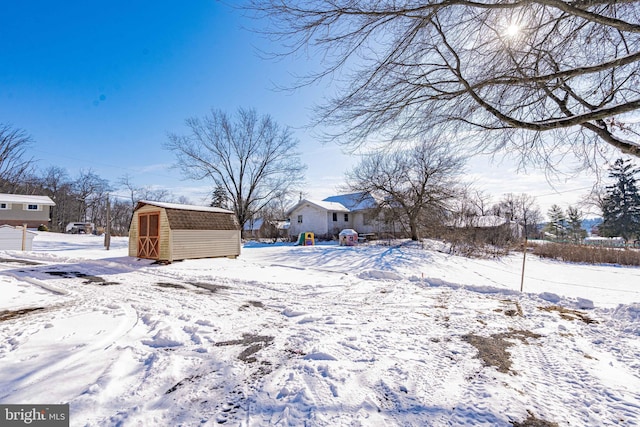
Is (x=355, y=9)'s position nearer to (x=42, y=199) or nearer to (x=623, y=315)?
(x=623, y=315)

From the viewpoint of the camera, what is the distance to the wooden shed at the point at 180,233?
37.6 ft

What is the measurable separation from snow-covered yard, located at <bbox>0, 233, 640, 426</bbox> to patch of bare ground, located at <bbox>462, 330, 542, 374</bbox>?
26 mm

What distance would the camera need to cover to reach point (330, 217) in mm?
28359

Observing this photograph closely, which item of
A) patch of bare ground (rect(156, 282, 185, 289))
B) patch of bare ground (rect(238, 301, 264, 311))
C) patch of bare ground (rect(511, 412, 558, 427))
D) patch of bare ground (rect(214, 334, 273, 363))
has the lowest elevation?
patch of bare ground (rect(156, 282, 185, 289))

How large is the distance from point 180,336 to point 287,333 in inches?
56.3

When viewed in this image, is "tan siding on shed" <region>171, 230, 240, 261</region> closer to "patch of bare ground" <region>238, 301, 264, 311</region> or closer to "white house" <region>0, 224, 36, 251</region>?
"patch of bare ground" <region>238, 301, 264, 311</region>

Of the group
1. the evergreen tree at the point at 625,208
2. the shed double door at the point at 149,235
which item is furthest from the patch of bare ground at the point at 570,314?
the evergreen tree at the point at 625,208

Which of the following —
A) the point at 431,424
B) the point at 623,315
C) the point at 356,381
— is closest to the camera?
the point at 431,424

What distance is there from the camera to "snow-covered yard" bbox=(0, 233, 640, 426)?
2244 millimetres

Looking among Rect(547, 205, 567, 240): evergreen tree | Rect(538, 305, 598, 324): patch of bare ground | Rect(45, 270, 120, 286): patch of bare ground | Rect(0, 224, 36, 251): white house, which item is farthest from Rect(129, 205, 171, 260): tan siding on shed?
Rect(547, 205, 567, 240): evergreen tree

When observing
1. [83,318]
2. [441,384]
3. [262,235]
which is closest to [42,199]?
[262,235]

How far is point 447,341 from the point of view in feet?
12.3

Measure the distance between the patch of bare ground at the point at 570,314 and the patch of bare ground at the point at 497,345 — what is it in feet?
5.36

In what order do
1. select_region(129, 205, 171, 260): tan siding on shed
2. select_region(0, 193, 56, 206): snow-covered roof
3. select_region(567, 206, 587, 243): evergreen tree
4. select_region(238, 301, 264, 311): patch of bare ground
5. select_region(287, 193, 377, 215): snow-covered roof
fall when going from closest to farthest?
select_region(238, 301, 264, 311): patch of bare ground
select_region(129, 205, 171, 260): tan siding on shed
select_region(287, 193, 377, 215): snow-covered roof
select_region(0, 193, 56, 206): snow-covered roof
select_region(567, 206, 587, 243): evergreen tree
